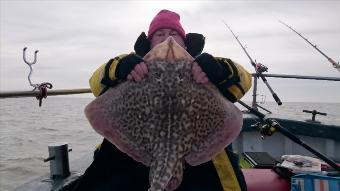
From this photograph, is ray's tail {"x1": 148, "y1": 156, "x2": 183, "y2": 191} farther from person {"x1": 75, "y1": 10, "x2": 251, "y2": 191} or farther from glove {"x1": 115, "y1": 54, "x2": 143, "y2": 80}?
glove {"x1": 115, "y1": 54, "x2": 143, "y2": 80}

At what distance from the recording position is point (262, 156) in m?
4.70

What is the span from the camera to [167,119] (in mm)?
2143

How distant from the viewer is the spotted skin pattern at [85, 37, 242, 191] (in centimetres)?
212

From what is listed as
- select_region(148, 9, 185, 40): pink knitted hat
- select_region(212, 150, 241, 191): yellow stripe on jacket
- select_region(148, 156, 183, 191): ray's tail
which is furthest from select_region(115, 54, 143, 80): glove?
select_region(212, 150, 241, 191): yellow stripe on jacket

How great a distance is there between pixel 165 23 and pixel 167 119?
125cm

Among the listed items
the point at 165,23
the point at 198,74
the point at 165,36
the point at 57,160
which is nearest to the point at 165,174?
the point at 198,74

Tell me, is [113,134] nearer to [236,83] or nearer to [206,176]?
[206,176]

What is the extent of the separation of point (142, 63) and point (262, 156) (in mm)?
3051

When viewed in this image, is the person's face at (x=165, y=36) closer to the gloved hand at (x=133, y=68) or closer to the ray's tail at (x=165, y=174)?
the gloved hand at (x=133, y=68)

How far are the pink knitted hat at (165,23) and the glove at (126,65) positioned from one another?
802mm

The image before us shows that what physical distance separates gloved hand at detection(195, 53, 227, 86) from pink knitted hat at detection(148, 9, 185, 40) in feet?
2.51

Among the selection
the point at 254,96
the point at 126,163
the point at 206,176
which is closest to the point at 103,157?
the point at 126,163

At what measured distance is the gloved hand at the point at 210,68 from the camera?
233 centimetres

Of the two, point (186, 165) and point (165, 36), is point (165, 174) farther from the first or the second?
point (165, 36)
